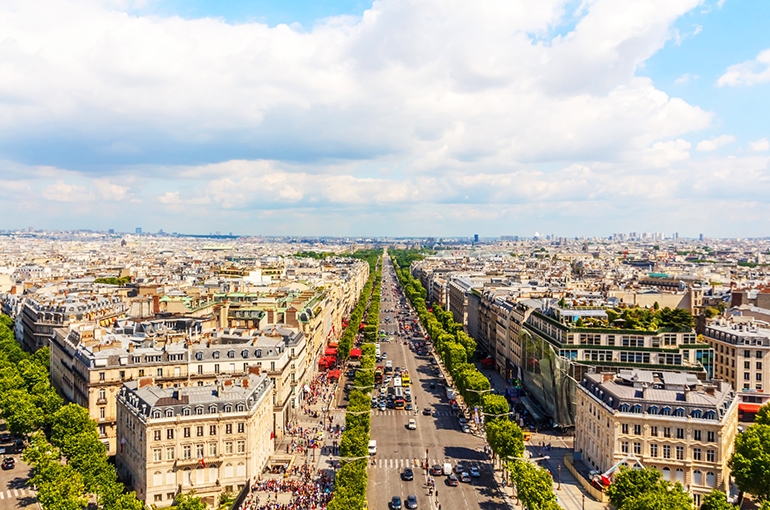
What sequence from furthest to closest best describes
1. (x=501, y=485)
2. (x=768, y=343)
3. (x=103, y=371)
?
(x=768, y=343), (x=103, y=371), (x=501, y=485)

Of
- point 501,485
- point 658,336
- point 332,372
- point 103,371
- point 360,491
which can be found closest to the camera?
point 360,491

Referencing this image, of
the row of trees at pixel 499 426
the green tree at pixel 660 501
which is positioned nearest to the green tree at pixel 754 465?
the green tree at pixel 660 501

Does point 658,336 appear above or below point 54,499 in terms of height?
above

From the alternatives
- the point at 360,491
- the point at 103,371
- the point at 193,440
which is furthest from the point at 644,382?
the point at 103,371

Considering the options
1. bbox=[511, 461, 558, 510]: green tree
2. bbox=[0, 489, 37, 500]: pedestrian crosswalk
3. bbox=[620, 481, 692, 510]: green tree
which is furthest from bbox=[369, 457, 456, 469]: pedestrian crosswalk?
bbox=[0, 489, 37, 500]: pedestrian crosswalk

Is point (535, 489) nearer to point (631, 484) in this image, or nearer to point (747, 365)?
point (631, 484)

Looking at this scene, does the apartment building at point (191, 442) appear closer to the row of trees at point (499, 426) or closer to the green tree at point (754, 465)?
the row of trees at point (499, 426)

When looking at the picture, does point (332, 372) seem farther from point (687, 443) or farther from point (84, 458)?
point (687, 443)
